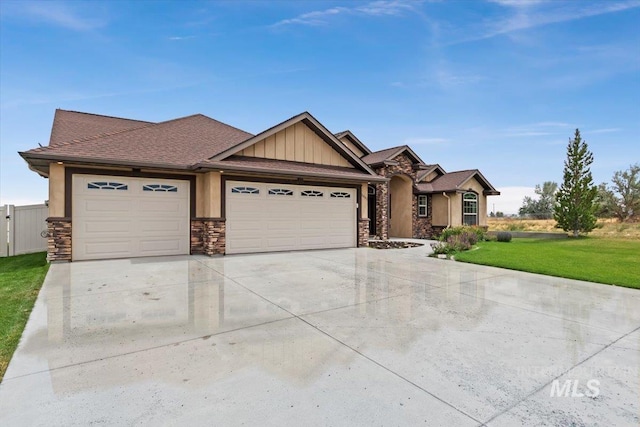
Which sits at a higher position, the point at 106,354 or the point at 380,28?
the point at 380,28

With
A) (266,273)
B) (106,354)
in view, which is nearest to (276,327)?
(106,354)

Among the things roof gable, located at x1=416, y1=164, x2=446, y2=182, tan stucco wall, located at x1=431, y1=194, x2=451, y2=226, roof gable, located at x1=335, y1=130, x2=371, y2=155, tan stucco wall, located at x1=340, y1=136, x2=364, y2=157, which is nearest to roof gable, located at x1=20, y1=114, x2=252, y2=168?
roof gable, located at x1=335, y1=130, x2=371, y2=155

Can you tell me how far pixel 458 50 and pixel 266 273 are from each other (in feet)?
Answer: 40.7

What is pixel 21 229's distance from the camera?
12195 mm

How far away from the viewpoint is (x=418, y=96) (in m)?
17.5

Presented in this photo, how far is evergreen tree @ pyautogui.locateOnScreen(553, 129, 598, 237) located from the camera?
19.7m

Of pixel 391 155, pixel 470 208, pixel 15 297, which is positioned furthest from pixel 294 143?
pixel 470 208

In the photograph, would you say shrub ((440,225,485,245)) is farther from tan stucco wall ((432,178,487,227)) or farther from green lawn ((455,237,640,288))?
tan stucco wall ((432,178,487,227))

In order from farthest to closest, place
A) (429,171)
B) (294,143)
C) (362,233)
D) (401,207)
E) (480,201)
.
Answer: (480,201), (429,171), (401,207), (362,233), (294,143)

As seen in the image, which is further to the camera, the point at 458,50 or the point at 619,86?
the point at 619,86

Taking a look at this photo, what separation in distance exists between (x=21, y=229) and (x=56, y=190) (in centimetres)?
496

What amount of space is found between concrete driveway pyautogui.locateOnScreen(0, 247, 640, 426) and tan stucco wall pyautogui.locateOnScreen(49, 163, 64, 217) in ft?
12.5

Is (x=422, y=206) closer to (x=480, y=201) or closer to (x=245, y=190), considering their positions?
(x=480, y=201)

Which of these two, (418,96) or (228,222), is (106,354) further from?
(418,96)
